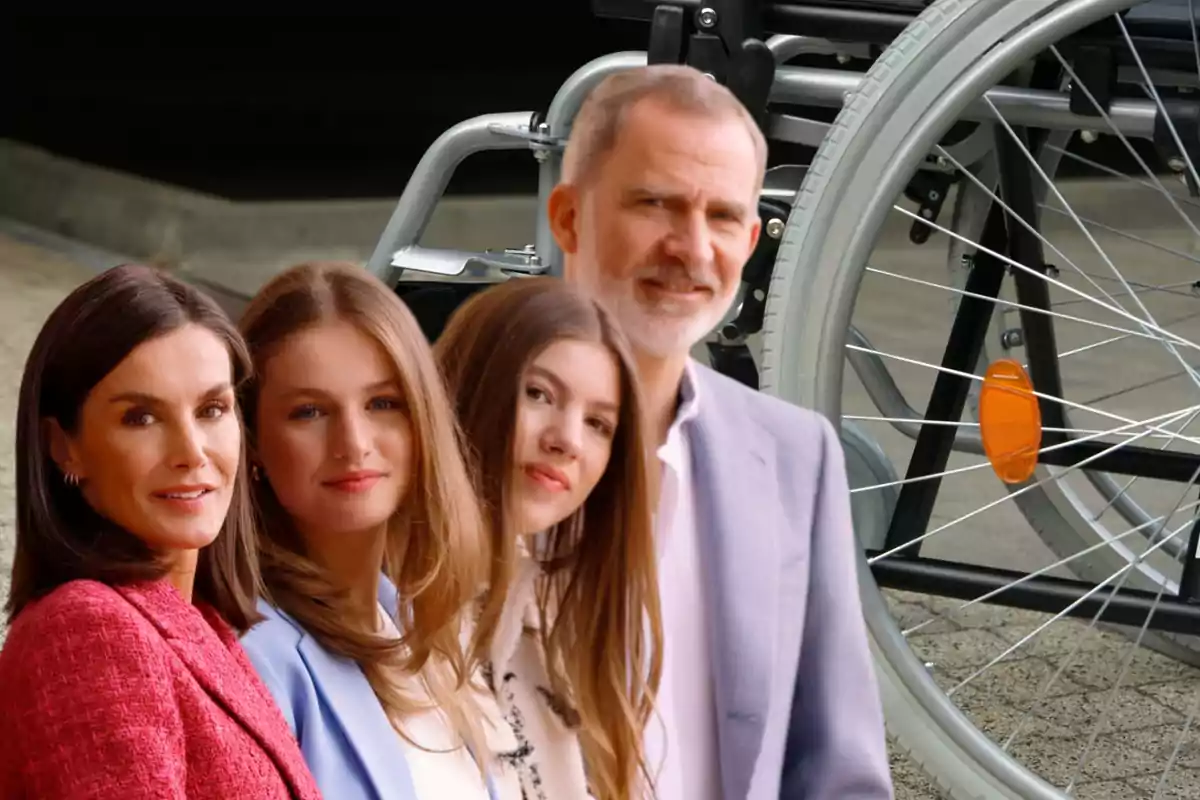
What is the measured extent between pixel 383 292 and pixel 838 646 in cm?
40

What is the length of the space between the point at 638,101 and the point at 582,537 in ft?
0.82

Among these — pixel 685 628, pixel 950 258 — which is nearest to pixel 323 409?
pixel 685 628

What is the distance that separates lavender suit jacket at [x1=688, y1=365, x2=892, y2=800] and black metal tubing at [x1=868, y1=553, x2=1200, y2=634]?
0.60m

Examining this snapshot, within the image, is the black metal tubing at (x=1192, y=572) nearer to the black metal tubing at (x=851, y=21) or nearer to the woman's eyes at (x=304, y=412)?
the black metal tubing at (x=851, y=21)

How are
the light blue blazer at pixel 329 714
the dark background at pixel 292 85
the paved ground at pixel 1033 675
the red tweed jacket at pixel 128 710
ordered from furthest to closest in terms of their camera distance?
1. the dark background at pixel 292 85
2. the paved ground at pixel 1033 675
3. the light blue blazer at pixel 329 714
4. the red tweed jacket at pixel 128 710

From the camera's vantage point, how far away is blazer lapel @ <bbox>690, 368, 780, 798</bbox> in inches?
39.6

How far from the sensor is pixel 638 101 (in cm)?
98

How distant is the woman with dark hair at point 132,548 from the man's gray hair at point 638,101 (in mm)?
304

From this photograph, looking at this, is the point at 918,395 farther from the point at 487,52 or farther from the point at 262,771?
the point at 487,52

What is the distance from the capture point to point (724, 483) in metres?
1.03

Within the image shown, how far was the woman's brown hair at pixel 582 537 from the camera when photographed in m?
0.88

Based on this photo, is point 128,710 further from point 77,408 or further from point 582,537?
point 582,537

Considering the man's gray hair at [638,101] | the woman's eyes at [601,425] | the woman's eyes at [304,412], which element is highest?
the man's gray hair at [638,101]

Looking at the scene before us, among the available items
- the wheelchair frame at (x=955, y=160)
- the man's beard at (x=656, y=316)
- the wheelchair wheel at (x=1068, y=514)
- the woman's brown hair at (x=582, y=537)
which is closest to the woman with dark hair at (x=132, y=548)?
the woman's brown hair at (x=582, y=537)
